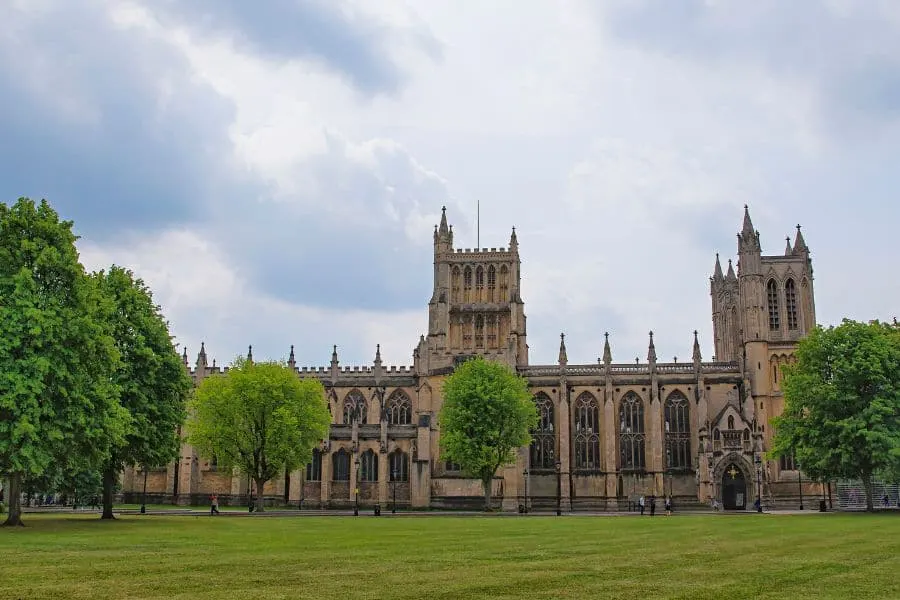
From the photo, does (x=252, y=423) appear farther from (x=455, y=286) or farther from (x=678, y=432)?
(x=678, y=432)

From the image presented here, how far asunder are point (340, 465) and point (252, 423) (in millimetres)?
17874

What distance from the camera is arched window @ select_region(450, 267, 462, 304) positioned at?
3666 inches

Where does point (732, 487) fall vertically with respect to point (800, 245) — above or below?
below

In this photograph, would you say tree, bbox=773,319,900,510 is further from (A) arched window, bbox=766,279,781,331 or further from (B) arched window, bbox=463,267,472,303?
(B) arched window, bbox=463,267,472,303

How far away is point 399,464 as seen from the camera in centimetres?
7994

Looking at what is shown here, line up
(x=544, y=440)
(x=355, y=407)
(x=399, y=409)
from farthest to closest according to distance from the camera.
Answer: (x=355, y=407) < (x=399, y=409) < (x=544, y=440)

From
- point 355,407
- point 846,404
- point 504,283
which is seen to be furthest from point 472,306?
point 846,404

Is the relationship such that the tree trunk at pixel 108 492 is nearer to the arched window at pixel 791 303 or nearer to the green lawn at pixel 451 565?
the green lawn at pixel 451 565

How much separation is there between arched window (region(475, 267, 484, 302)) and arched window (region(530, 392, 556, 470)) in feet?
45.4

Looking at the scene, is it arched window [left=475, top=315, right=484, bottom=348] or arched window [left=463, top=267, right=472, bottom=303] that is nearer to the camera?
arched window [left=475, top=315, right=484, bottom=348]

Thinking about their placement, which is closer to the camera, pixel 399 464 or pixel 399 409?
pixel 399 464

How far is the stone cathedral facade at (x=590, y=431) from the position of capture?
3034 inches

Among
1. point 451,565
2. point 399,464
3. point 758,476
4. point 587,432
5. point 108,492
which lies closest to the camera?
point 451,565

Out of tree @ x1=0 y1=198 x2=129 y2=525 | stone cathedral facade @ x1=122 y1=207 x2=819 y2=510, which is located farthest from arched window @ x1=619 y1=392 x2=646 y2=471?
tree @ x1=0 y1=198 x2=129 y2=525
